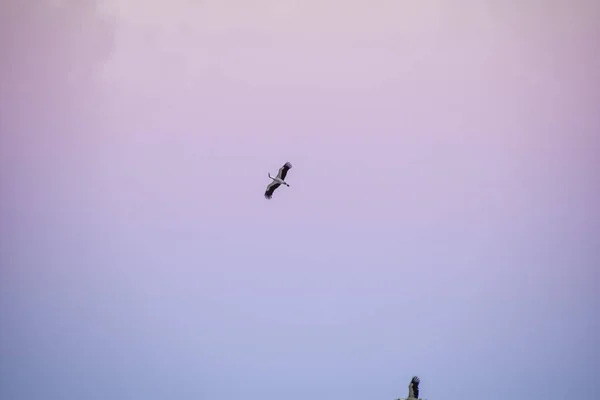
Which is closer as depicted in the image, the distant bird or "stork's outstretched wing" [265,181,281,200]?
the distant bird

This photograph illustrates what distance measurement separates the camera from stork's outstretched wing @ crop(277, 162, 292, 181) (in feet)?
75.0

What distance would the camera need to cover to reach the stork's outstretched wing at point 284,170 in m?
22.9

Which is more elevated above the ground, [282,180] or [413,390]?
[282,180]

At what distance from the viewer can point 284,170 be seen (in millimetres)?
23078

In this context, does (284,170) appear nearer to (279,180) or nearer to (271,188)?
(279,180)

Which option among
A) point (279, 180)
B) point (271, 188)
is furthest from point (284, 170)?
point (271, 188)

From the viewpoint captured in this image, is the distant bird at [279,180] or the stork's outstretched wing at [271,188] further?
the stork's outstretched wing at [271,188]

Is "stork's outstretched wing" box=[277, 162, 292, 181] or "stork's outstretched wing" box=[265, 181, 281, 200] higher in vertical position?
"stork's outstretched wing" box=[265, 181, 281, 200]

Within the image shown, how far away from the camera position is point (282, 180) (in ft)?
77.0

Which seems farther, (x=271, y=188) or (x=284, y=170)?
(x=271, y=188)

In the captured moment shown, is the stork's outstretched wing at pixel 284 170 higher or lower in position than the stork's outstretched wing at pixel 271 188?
lower

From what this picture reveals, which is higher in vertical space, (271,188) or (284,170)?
(271,188)

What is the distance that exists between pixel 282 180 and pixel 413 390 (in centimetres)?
724
